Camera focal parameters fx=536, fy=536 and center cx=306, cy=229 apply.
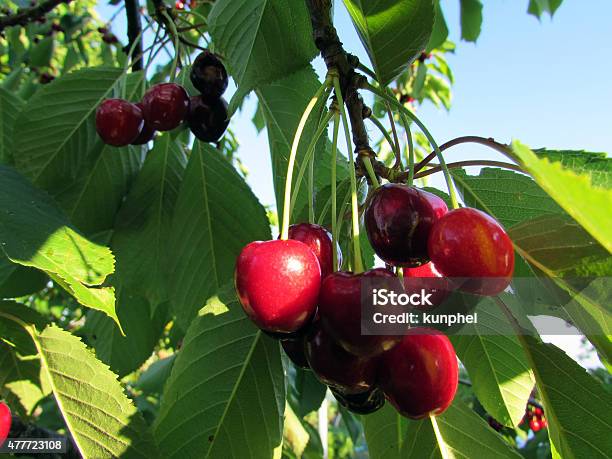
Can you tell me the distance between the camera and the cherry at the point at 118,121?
144 cm

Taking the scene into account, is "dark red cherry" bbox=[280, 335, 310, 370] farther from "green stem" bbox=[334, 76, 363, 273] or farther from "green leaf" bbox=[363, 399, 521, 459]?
"green leaf" bbox=[363, 399, 521, 459]

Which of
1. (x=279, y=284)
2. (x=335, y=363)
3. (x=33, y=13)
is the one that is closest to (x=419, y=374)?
(x=335, y=363)

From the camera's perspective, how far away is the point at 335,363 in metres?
0.69

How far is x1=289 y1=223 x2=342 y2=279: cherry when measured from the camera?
763 millimetres

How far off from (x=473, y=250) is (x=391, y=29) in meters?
0.46

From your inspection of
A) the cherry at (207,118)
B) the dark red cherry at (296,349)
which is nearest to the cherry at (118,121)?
the cherry at (207,118)

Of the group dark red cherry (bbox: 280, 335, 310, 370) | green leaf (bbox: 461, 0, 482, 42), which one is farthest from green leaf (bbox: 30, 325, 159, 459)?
green leaf (bbox: 461, 0, 482, 42)

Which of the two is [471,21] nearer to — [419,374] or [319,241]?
[319,241]

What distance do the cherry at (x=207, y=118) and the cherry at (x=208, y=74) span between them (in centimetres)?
2

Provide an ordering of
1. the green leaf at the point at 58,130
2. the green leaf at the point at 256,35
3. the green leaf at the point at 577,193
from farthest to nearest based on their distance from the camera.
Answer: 1. the green leaf at the point at 58,130
2. the green leaf at the point at 256,35
3. the green leaf at the point at 577,193

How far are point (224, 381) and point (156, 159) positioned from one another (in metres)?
0.97

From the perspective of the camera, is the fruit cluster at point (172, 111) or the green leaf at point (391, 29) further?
the fruit cluster at point (172, 111)

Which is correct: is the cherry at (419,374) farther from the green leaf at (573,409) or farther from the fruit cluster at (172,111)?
the fruit cluster at (172,111)

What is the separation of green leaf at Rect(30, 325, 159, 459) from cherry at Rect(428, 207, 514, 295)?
1.95 ft
